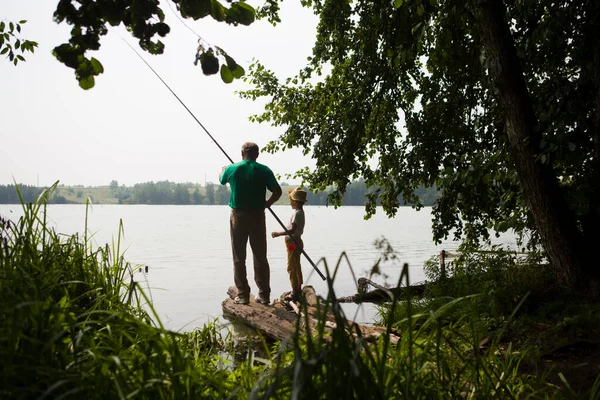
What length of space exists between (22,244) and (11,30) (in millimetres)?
4982

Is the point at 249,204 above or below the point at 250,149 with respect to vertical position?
below

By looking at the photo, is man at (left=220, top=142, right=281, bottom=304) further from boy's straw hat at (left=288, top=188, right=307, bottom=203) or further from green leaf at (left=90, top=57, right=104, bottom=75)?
green leaf at (left=90, top=57, right=104, bottom=75)

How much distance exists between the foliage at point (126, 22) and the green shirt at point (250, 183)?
4.88 meters

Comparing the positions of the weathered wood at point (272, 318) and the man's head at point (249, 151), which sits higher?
the man's head at point (249, 151)

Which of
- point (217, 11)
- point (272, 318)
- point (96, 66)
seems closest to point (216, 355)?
point (96, 66)

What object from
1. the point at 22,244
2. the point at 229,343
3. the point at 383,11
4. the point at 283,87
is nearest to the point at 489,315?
the point at 229,343

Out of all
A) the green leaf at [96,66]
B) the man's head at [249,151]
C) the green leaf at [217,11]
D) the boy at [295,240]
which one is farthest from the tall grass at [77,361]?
the boy at [295,240]

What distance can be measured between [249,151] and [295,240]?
1.57 metres

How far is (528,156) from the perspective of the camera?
7.19m

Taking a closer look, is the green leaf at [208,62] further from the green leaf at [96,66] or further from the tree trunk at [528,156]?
the tree trunk at [528,156]

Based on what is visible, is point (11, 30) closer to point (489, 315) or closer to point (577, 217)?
point (489, 315)

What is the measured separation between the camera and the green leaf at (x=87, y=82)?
139 inches

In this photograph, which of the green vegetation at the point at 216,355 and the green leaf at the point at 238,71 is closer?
the green vegetation at the point at 216,355

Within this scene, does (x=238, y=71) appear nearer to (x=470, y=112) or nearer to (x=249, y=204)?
(x=249, y=204)
